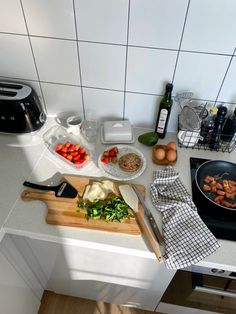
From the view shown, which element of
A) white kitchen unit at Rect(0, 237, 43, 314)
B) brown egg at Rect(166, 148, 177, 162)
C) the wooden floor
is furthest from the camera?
the wooden floor

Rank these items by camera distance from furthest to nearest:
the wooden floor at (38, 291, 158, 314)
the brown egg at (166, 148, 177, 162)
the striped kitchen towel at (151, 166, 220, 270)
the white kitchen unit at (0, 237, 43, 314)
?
1. the wooden floor at (38, 291, 158, 314)
2. the brown egg at (166, 148, 177, 162)
3. the white kitchen unit at (0, 237, 43, 314)
4. the striped kitchen towel at (151, 166, 220, 270)

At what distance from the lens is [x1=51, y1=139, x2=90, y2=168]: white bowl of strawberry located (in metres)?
0.89

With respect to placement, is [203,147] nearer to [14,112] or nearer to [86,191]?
[86,191]

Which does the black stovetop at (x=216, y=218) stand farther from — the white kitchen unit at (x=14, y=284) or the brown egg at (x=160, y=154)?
the white kitchen unit at (x=14, y=284)

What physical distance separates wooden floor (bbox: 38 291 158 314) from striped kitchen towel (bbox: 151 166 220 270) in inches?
33.5

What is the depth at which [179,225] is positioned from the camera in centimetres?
72

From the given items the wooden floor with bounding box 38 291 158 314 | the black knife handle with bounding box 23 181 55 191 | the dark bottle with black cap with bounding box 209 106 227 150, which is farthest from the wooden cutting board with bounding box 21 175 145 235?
the wooden floor with bounding box 38 291 158 314

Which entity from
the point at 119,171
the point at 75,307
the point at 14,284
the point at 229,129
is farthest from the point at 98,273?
the point at 229,129

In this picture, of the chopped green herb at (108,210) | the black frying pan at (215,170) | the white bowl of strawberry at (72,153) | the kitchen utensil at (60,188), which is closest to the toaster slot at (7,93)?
the white bowl of strawberry at (72,153)

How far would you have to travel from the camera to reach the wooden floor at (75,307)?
1.28 meters

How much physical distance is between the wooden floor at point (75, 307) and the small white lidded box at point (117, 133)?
3.15ft

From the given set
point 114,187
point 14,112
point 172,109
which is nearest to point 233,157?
point 172,109

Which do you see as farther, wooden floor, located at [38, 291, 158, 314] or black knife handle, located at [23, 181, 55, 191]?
wooden floor, located at [38, 291, 158, 314]

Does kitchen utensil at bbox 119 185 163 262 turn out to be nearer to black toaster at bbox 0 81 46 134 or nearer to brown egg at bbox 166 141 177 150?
brown egg at bbox 166 141 177 150
